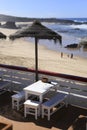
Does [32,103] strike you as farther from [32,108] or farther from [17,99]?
[17,99]

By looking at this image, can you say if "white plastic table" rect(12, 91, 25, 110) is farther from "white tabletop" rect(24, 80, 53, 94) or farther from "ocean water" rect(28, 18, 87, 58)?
"ocean water" rect(28, 18, 87, 58)

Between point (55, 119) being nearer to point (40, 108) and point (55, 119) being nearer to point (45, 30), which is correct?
point (40, 108)

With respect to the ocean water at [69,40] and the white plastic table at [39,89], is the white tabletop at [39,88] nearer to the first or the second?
the white plastic table at [39,89]

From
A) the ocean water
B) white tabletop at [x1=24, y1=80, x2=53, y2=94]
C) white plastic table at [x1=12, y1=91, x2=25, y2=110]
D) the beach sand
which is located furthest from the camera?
the ocean water

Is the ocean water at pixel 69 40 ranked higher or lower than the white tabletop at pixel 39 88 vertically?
lower

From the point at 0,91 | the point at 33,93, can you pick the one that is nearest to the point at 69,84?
the point at 33,93

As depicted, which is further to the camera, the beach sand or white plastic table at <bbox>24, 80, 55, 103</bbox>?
white plastic table at <bbox>24, 80, 55, 103</bbox>

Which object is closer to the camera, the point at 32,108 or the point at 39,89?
the point at 32,108

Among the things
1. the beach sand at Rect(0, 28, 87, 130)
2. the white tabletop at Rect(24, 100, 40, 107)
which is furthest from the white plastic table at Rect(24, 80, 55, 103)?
the beach sand at Rect(0, 28, 87, 130)

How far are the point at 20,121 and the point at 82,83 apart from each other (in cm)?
192

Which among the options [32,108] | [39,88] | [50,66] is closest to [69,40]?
[50,66]

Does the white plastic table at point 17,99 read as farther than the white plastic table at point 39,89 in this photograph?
Yes

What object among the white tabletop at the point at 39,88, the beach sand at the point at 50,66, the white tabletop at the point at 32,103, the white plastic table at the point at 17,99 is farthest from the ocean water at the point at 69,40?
the white tabletop at the point at 32,103

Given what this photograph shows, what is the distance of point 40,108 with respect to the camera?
6859mm
